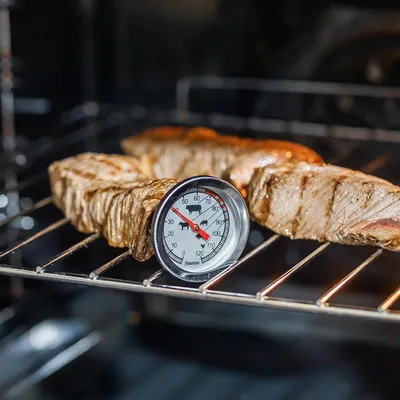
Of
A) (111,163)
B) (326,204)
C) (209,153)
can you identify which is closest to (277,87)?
(209,153)

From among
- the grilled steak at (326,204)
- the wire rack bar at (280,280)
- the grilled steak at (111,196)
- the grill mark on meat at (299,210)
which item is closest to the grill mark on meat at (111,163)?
the grilled steak at (111,196)

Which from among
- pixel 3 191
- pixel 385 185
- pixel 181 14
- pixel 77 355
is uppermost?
pixel 181 14

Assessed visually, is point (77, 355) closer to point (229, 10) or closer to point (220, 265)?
point (220, 265)

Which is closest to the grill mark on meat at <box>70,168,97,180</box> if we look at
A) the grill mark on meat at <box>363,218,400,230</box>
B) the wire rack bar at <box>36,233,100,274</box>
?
the wire rack bar at <box>36,233,100,274</box>

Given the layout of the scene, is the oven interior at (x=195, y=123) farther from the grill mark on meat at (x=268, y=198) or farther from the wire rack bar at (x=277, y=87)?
the grill mark on meat at (x=268, y=198)

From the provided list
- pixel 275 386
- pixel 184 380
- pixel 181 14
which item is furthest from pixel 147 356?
pixel 181 14

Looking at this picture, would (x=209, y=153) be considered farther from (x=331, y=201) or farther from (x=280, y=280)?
(x=280, y=280)
